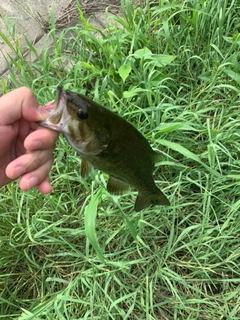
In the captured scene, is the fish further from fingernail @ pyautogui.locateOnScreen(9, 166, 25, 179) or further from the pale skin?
fingernail @ pyautogui.locateOnScreen(9, 166, 25, 179)

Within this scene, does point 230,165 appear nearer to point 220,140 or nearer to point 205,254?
point 220,140

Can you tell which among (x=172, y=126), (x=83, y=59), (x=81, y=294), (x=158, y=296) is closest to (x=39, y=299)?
(x=81, y=294)

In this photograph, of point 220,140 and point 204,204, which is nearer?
point 204,204

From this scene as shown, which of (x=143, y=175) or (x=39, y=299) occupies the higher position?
(x=143, y=175)

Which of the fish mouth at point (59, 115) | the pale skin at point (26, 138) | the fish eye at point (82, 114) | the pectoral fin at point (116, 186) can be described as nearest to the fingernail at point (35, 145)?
the pale skin at point (26, 138)

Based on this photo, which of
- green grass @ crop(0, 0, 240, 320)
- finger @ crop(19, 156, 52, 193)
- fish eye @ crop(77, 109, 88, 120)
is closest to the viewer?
fish eye @ crop(77, 109, 88, 120)

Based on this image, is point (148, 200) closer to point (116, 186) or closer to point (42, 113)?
point (116, 186)

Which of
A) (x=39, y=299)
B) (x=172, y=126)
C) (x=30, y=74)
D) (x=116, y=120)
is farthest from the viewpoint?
(x=30, y=74)

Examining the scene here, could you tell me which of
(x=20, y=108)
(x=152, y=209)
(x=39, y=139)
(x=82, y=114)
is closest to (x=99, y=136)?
(x=82, y=114)

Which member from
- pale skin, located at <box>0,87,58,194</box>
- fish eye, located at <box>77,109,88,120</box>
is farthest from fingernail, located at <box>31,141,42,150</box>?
fish eye, located at <box>77,109,88,120</box>
